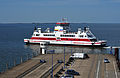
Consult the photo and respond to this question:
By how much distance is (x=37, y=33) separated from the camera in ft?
370

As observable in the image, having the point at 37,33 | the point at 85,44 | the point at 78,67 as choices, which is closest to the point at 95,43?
the point at 85,44

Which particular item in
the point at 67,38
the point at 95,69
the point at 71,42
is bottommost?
the point at 95,69

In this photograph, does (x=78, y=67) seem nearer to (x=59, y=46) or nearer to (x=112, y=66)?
(x=112, y=66)

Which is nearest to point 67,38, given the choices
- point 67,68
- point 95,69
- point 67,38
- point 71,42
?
point 67,38

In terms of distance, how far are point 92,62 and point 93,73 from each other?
35.2 ft

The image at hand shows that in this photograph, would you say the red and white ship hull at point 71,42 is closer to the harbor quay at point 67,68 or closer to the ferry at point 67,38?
the ferry at point 67,38

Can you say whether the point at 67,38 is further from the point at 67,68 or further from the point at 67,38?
the point at 67,68

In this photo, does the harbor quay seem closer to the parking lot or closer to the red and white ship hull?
the parking lot

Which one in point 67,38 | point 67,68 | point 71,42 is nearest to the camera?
point 67,68

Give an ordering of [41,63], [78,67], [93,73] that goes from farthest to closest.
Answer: [41,63] → [78,67] → [93,73]

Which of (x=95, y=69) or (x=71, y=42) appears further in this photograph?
(x=71, y=42)

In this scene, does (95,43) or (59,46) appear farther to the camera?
(59,46)

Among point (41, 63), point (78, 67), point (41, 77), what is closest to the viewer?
point (41, 77)

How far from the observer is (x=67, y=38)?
344 feet
